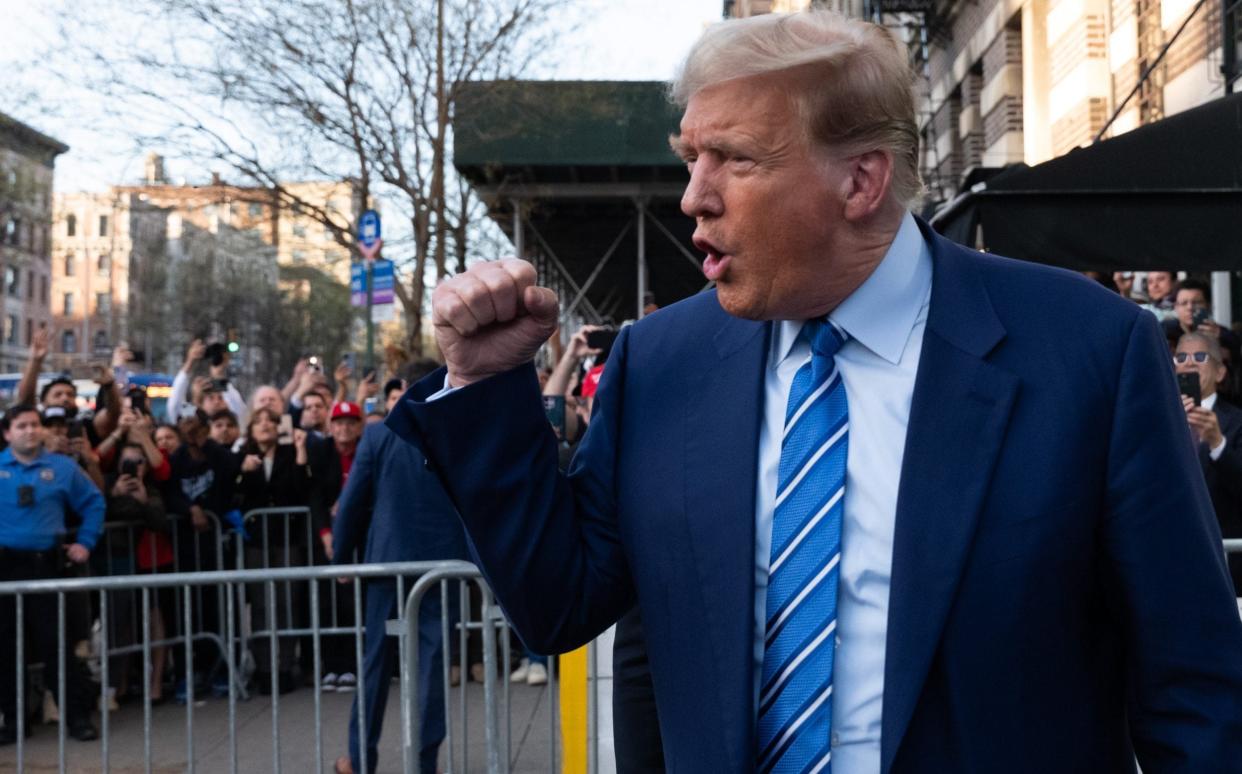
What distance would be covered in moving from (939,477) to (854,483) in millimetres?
130

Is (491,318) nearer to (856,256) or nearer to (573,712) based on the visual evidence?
(856,256)

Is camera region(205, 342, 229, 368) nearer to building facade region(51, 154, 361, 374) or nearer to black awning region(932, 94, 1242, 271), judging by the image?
building facade region(51, 154, 361, 374)

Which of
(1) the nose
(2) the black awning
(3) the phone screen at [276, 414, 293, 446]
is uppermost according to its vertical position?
(2) the black awning

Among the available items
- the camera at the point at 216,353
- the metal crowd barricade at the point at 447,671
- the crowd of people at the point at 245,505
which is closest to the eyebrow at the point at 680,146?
the metal crowd barricade at the point at 447,671

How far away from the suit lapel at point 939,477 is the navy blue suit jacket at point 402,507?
5379 millimetres

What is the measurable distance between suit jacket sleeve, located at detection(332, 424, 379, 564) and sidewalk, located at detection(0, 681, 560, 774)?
3.40 feet

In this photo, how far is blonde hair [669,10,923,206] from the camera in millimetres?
1936

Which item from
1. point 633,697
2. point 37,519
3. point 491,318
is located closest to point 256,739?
point 37,519

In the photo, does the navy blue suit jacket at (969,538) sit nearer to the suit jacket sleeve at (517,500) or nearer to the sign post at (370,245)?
the suit jacket sleeve at (517,500)

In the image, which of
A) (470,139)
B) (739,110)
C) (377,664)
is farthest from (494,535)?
(470,139)

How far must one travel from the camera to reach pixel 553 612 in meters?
2.04

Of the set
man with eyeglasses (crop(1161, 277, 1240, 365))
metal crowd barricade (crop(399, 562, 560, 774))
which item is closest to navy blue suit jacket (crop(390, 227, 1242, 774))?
metal crowd barricade (crop(399, 562, 560, 774))

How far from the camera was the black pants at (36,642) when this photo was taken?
A: 808cm

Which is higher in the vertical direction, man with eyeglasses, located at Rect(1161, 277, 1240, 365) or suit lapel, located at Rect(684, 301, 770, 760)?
man with eyeglasses, located at Rect(1161, 277, 1240, 365)
